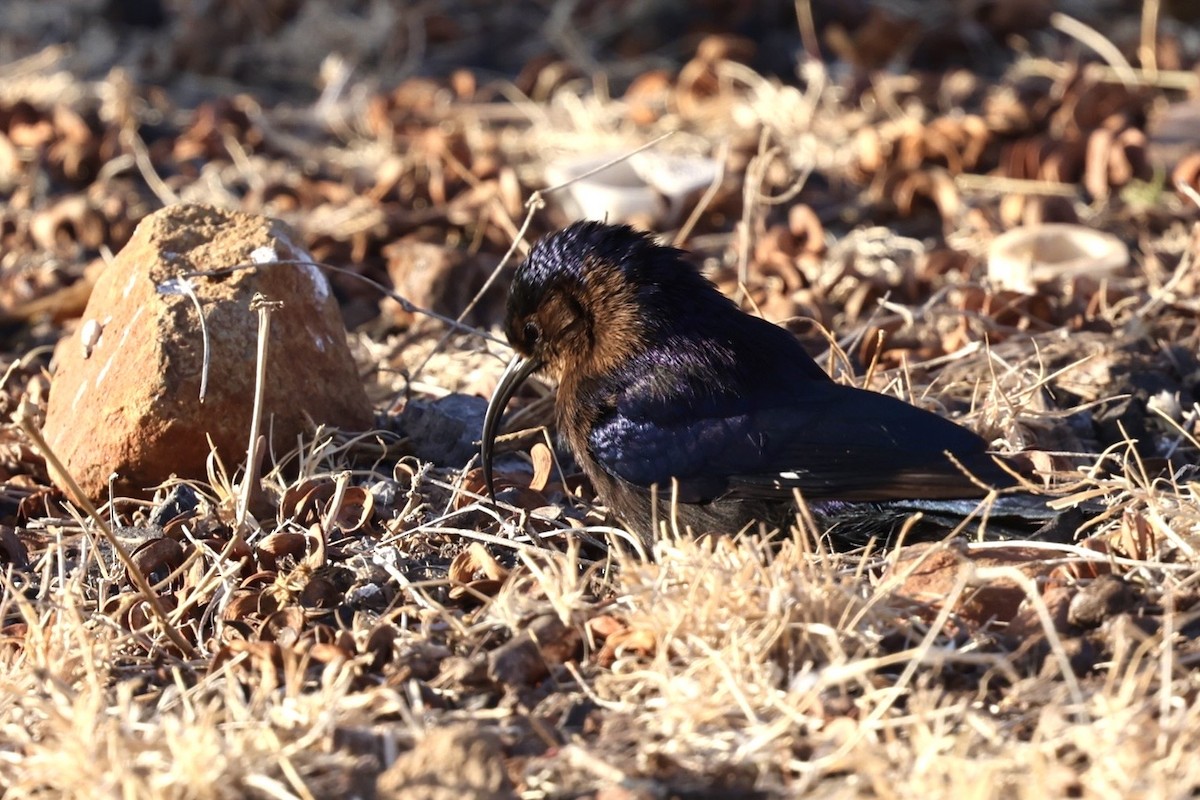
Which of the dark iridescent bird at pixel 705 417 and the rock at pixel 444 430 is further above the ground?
the dark iridescent bird at pixel 705 417

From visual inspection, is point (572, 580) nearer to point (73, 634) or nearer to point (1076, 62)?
point (73, 634)

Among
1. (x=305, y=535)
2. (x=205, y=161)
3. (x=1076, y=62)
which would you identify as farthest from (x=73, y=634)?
(x=1076, y=62)

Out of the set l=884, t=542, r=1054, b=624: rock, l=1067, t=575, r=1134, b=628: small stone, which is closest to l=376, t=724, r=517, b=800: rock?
l=884, t=542, r=1054, b=624: rock

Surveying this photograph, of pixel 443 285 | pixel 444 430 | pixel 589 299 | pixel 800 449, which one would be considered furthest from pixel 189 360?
pixel 443 285

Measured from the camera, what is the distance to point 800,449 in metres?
3.58

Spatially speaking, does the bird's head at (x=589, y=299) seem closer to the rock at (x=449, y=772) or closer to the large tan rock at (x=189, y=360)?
the large tan rock at (x=189, y=360)

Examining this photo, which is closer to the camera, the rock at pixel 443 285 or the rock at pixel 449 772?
the rock at pixel 449 772

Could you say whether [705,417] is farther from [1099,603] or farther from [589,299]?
[1099,603]

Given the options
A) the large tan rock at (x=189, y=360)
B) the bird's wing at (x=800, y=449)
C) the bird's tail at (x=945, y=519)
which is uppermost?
the large tan rock at (x=189, y=360)

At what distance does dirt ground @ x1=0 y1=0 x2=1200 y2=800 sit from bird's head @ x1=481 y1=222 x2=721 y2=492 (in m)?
0.25

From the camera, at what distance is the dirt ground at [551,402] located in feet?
8.85

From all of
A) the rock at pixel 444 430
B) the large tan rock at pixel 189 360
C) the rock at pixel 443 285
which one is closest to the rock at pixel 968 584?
the rock at pixel 444 430

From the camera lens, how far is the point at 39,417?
14.8ft

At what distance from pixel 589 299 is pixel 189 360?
3.13 ft
